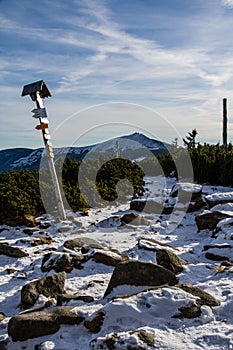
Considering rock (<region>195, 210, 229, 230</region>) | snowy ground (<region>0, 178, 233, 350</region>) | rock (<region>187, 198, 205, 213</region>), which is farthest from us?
rock (<region>187, 198, 205, 213</region>)

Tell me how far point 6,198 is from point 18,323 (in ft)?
16.4

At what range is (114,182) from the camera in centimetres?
1057

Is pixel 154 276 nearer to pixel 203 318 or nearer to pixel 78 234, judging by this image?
pixel 203 318

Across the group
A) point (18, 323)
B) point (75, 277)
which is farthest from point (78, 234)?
point (18, 323)

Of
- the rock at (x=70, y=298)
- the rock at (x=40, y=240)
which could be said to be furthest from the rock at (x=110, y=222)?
the rock at (x=70, y=298)

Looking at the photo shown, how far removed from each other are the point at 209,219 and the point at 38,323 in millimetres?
4490

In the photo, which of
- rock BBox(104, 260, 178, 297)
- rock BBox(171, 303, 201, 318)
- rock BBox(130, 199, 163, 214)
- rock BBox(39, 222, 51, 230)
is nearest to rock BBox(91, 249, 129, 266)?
rock BBox(104, 260, 178, 297)

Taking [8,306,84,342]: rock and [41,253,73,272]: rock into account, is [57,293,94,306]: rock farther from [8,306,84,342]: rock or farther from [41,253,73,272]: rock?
[41,253,73,272]: rock

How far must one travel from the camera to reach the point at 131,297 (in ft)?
11.3

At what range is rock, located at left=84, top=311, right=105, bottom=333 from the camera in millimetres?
3221

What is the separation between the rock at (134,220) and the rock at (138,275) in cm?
352

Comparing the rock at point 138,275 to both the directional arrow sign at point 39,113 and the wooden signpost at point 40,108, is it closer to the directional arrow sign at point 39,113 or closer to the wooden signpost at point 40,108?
the wooden signpost at point 40,108

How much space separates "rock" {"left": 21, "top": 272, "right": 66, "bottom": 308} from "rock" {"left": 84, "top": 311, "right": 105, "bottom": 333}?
99 cm

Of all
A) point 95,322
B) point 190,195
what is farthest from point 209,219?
point 95,322
